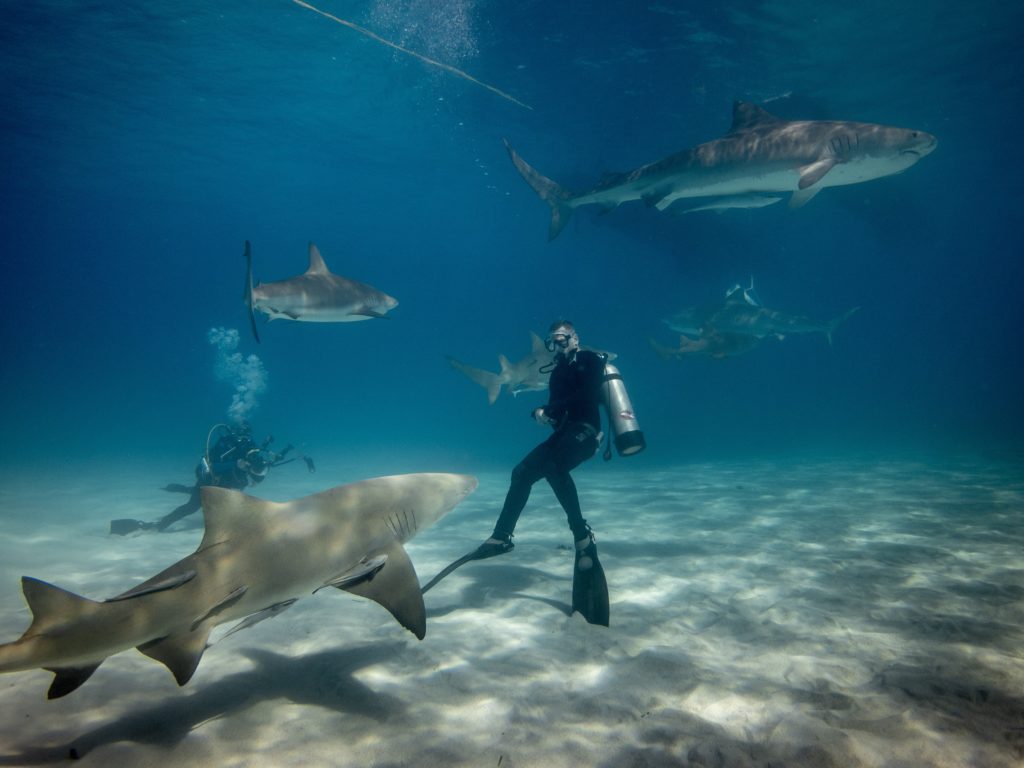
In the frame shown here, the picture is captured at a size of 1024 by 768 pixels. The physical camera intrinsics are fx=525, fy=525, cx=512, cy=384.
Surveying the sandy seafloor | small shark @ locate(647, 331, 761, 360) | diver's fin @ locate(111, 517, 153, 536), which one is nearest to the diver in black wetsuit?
the sandy seafloor

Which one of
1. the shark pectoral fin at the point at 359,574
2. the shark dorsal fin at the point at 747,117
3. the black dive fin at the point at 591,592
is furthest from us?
the shark dorsal fin at the point at 747,117

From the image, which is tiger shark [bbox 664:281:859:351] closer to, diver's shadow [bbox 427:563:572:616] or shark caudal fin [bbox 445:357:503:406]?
shark caudal fin [bbox 445:357:503:406]

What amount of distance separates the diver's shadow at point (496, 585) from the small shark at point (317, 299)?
380 cm

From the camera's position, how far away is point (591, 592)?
4754 millimetres

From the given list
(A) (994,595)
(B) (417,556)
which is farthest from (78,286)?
(A) (994,595)

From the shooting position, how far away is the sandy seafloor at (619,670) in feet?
9.02

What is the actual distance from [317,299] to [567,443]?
161 inches

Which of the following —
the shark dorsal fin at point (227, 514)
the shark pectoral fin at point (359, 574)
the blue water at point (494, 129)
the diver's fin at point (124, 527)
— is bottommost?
the diver's fin at point (124, 527)

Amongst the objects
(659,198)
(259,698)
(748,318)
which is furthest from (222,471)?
(748,318)

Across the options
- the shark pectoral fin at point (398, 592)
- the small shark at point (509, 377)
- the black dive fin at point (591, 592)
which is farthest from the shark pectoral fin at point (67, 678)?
the small shark at point (509, 377)

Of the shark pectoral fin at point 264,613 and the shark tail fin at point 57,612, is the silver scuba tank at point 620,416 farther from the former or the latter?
the shark tail fin at point 57,612

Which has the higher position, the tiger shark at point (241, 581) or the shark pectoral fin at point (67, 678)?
the tiger shark at point (241, 581)

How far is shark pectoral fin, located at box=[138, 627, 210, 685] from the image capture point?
2.61m

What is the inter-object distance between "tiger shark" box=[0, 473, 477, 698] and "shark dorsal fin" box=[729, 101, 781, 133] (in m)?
7.69
